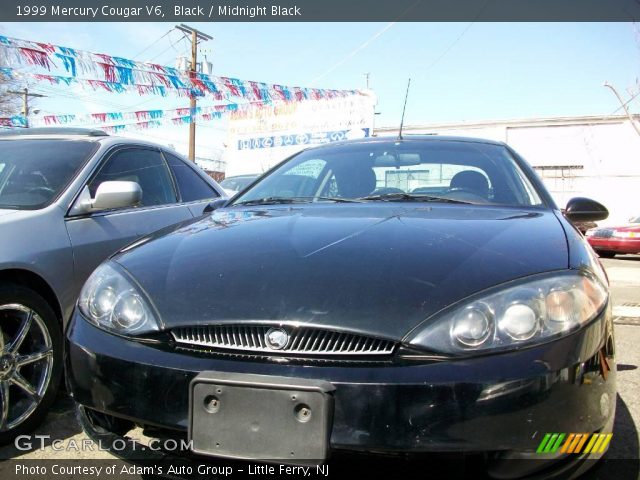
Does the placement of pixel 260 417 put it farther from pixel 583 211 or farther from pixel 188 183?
pixel 188 183

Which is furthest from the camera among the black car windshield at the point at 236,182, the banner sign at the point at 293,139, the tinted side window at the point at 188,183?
the banner sign at the point at 293,139

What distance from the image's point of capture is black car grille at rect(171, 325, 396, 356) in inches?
55.6

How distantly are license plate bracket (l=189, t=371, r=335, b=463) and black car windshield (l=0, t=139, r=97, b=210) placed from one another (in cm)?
191

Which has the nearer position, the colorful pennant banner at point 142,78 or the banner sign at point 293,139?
the colorful pennant banner at point 142,78

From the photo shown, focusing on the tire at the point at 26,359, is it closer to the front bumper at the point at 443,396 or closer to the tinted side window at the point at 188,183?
the front bumper at the point at 443,396

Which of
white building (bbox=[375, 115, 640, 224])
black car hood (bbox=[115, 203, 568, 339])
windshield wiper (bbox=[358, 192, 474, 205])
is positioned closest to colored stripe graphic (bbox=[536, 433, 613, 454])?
black car hood (bbox=[115, 203, 568, 339])

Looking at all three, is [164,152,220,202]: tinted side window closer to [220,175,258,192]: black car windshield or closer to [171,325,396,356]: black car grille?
[171,325,396,356]: black car grille

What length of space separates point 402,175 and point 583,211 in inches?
40.1

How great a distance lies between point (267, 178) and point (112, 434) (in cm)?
183

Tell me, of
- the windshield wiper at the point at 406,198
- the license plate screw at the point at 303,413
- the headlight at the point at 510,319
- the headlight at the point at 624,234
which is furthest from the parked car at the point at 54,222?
the headlight at the point at 624,234

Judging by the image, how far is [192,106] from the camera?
612 inches

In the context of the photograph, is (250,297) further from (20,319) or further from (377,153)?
(377,153)

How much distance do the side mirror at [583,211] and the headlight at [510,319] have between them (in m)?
1.51

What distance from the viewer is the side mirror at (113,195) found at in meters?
2.89
